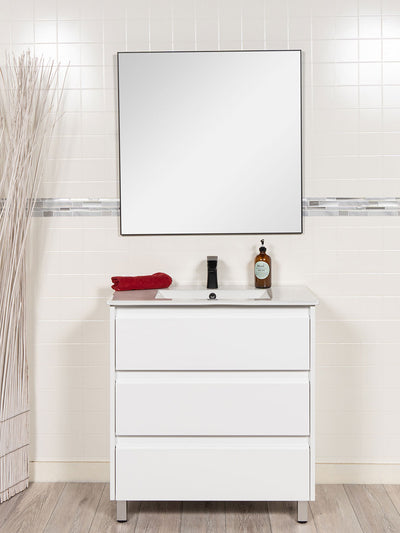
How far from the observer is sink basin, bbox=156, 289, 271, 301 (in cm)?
264

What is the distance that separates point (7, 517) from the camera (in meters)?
2.54

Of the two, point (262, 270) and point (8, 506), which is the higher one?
point (262, 270)

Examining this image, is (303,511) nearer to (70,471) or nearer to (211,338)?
(211,338)

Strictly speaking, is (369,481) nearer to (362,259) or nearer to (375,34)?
(362,259)

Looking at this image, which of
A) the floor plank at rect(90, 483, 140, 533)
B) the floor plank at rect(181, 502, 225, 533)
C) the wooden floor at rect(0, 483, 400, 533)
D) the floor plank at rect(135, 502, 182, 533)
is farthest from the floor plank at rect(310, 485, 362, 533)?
the floor plank at rect(90, 483, 140, 533)

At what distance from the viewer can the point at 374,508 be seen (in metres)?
2.62

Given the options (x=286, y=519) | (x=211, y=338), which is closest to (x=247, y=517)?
(x=286, y=519)

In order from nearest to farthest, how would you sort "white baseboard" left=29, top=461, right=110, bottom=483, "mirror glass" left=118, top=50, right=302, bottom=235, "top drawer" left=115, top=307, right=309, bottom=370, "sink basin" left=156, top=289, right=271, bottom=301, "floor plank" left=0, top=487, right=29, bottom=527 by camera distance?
1. "top drawer" left=115, top=307, right=309, bottom=370
2. "floor plank" left=0, top=487, right=29, bottom=527
3. "sink basin" left=156, top=289, right=271, bottom=301
4. "mirror glass" left=118, top=50, right=302, bottom=235
5. "white baseboard" left=29, top=461, right=110, bottom=483

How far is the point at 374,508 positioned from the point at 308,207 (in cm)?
135

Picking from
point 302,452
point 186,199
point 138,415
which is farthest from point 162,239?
point 302,452

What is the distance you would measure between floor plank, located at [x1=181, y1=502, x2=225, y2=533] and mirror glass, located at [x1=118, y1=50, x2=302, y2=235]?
1.22m

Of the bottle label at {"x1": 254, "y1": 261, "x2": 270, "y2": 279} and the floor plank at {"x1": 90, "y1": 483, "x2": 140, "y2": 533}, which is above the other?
the bottle label at {"x1": 254, "y1": 261, "x2": 270, "y2": 279}

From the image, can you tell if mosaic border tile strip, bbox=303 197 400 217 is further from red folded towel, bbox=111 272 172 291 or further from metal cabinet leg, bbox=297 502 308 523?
metal cabinet leg, bbox=297 502 308 523

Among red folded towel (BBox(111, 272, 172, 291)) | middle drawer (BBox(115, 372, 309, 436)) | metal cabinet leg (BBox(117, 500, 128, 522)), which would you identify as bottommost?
metal cabinet leg (BBox(117, 500, 128, 522))
